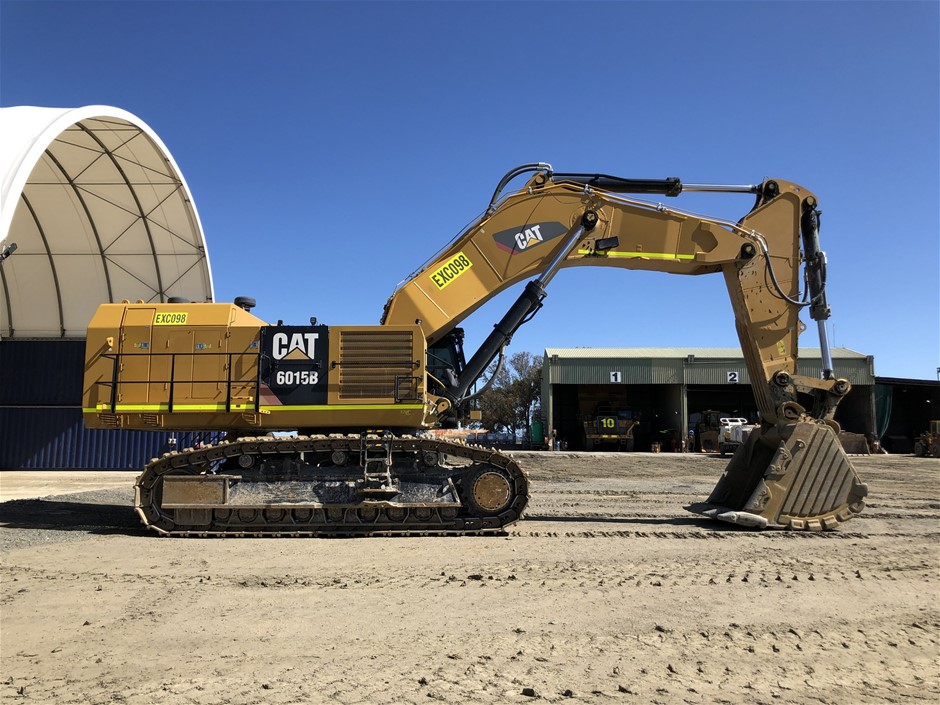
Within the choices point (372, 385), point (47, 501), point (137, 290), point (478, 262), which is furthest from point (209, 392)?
point (137, 290)

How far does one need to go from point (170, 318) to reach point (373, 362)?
3.08m

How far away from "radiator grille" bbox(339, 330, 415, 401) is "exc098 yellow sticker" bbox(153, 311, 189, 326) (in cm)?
235

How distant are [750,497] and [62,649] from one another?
858cm

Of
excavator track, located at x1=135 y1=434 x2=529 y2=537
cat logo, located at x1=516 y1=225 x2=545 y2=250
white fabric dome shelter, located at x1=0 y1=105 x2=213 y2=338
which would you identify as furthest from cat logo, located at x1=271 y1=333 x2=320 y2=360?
white fabric dome shelter, located at x1=0 y1=105 x2=213 y2=338

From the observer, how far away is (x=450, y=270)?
9812mm

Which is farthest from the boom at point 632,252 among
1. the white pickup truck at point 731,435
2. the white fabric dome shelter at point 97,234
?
the white pickup truck at point 731,435

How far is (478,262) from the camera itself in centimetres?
988

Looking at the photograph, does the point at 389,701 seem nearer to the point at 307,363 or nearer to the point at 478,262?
the point at 307,363

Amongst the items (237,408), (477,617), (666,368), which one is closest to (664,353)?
(666,368)

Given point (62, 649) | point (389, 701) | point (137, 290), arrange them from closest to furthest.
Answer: point (389, 701) → point (62, 649) → point (137, 290)

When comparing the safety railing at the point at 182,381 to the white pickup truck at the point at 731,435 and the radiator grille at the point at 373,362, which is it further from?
the white pickup truck at the point at 731,435

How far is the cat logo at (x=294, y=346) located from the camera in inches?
360

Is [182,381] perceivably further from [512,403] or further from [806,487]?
[512,403]

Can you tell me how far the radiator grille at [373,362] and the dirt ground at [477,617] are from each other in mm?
2070
